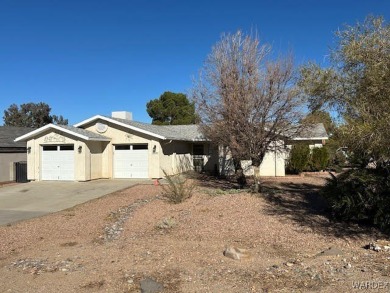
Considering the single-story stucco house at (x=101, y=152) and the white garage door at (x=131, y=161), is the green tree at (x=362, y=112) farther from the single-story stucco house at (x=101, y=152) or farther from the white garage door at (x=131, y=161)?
the white garage door at (x=131, y=161)

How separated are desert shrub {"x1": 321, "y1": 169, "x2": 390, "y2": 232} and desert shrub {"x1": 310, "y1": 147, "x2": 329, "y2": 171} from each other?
15122mm

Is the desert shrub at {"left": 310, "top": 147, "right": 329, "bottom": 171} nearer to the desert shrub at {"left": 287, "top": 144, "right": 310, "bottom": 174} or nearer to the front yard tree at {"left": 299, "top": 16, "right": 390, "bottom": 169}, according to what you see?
the desert shrub at {"left": 287, "top": 144, "right": 310, "bottom": 174}

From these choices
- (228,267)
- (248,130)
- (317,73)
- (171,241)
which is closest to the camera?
(228,267)

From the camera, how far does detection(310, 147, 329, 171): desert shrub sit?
23359mm

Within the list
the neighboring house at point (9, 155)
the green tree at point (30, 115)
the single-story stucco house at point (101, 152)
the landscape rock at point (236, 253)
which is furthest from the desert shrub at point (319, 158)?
the green tree at point (30, 115)

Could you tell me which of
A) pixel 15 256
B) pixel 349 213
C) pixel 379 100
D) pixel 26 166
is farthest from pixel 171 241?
pixel 26 166

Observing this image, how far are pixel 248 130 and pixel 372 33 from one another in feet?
22.8

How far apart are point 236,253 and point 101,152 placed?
16.6 m

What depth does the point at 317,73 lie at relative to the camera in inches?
370

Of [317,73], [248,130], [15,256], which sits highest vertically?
[317,73]

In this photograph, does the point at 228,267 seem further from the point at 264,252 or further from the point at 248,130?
the point at 248,130

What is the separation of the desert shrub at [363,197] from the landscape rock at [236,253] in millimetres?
2880

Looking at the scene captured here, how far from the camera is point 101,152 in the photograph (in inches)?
864

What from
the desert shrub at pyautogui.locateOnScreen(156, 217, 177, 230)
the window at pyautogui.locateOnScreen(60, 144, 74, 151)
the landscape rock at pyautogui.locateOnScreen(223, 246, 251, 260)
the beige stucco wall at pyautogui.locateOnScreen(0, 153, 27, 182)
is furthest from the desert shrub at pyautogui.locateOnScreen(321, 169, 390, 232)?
the beige stucco wall at pyautogui.locateOnScreen(0, 153, 27, 182)
